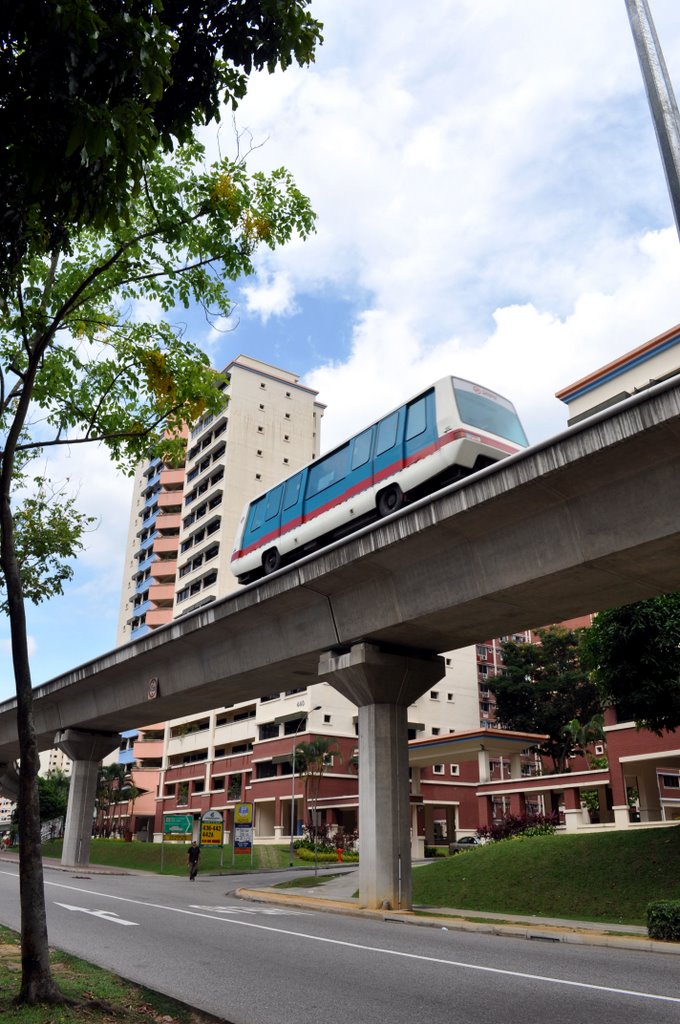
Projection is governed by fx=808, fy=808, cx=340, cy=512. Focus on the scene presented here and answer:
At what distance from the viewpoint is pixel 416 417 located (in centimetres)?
1977

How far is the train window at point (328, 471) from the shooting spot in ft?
72.8

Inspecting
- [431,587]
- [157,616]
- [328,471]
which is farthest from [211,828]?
[157,616]

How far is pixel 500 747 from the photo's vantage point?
48.7m

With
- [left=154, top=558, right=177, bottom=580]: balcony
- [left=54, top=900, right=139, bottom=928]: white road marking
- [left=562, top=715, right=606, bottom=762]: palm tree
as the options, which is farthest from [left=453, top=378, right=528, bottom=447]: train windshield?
[left=154, top=558, right=177, bottom=580]: balcony

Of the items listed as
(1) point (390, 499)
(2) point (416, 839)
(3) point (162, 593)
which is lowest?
(2) point (416, 839)

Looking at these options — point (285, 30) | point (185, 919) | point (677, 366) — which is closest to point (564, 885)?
point (185, 919)

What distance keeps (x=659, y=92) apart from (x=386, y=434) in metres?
13.1

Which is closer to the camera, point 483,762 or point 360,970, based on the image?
point 360,970

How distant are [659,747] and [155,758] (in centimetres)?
6052

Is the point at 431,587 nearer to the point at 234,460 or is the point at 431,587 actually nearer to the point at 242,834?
the point at 242,834

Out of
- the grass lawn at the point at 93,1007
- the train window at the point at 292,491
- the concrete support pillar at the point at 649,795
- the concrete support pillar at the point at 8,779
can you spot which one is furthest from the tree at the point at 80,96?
the concrete support pillar at the point at 8,779

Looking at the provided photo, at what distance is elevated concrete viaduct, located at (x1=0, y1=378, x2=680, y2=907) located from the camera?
1377cm

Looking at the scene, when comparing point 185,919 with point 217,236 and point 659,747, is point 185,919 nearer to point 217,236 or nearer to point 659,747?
point 217,236

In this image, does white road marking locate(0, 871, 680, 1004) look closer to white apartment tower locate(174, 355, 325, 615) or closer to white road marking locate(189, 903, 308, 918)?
white road marking locate(189, 903, 308, 918)
